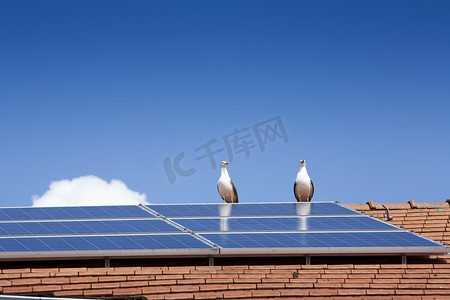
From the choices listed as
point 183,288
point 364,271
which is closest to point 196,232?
point 183,288

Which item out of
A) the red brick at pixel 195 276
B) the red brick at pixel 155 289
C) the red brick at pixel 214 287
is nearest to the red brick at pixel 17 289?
the red brick at pixel 155 289

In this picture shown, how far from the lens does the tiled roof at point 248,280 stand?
559 inches

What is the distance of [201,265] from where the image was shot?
52.9 ft

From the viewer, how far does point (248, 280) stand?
597 inches

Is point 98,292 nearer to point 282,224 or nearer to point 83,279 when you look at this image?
point 83,279

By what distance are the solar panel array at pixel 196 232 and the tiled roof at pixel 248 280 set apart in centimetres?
32

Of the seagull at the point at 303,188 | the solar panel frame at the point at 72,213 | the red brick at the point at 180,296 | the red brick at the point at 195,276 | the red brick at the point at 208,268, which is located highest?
the seagull at the point at 303,188

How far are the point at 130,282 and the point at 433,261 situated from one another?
641cm

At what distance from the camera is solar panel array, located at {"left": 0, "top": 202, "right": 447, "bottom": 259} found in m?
15.7

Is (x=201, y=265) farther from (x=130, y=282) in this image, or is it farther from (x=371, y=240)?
(x=371, y=240)

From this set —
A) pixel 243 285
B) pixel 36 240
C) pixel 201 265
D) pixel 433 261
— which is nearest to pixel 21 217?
pixel 36 240

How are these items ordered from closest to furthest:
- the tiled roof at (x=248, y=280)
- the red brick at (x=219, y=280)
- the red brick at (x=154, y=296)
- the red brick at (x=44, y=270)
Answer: the red brick at (x=154, y=296)
the tiled roof at (x=248, y=280)
the red brick at (x=44, y=270)
the red brick at (x=219, y=280)

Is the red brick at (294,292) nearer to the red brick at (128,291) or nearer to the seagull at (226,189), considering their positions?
the red brick at (128,291)

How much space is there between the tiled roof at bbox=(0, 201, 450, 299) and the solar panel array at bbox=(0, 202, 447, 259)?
1.06ft
